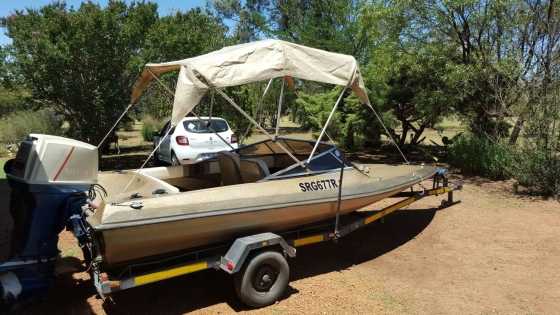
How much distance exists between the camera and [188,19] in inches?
675

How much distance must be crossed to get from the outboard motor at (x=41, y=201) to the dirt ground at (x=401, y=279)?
65cm

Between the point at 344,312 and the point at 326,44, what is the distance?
15598mm

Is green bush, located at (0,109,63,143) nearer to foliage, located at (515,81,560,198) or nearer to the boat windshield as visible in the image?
the boat windshield

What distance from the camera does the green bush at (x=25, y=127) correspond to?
17.6 m

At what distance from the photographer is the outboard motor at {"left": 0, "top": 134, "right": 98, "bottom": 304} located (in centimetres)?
397

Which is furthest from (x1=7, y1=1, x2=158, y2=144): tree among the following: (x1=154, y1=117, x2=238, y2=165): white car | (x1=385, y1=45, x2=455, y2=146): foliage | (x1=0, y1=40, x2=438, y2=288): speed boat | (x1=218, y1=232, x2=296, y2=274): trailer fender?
(x1=218, y1=232, x2=296, y2=274): trailer fender

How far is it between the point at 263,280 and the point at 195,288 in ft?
3.12

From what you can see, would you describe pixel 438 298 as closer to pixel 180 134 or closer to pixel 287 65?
pixel 287 65

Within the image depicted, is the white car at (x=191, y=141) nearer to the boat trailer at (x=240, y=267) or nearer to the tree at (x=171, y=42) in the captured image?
the tree at (x=171, y=42)

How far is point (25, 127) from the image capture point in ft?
57.9

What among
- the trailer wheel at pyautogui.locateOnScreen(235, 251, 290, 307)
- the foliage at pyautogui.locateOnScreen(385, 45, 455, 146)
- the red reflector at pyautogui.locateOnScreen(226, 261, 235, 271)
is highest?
the foliage at pyautogui.locateOnScreen(385, 45, 455, 146)

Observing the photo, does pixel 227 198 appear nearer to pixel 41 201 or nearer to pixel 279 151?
pixel 41 201

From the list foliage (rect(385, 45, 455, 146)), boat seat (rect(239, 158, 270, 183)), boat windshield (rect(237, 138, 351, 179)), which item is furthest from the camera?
foliage (rect(385, 45, 455, 146))

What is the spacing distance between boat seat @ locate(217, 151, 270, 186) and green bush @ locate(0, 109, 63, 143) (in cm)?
1399
